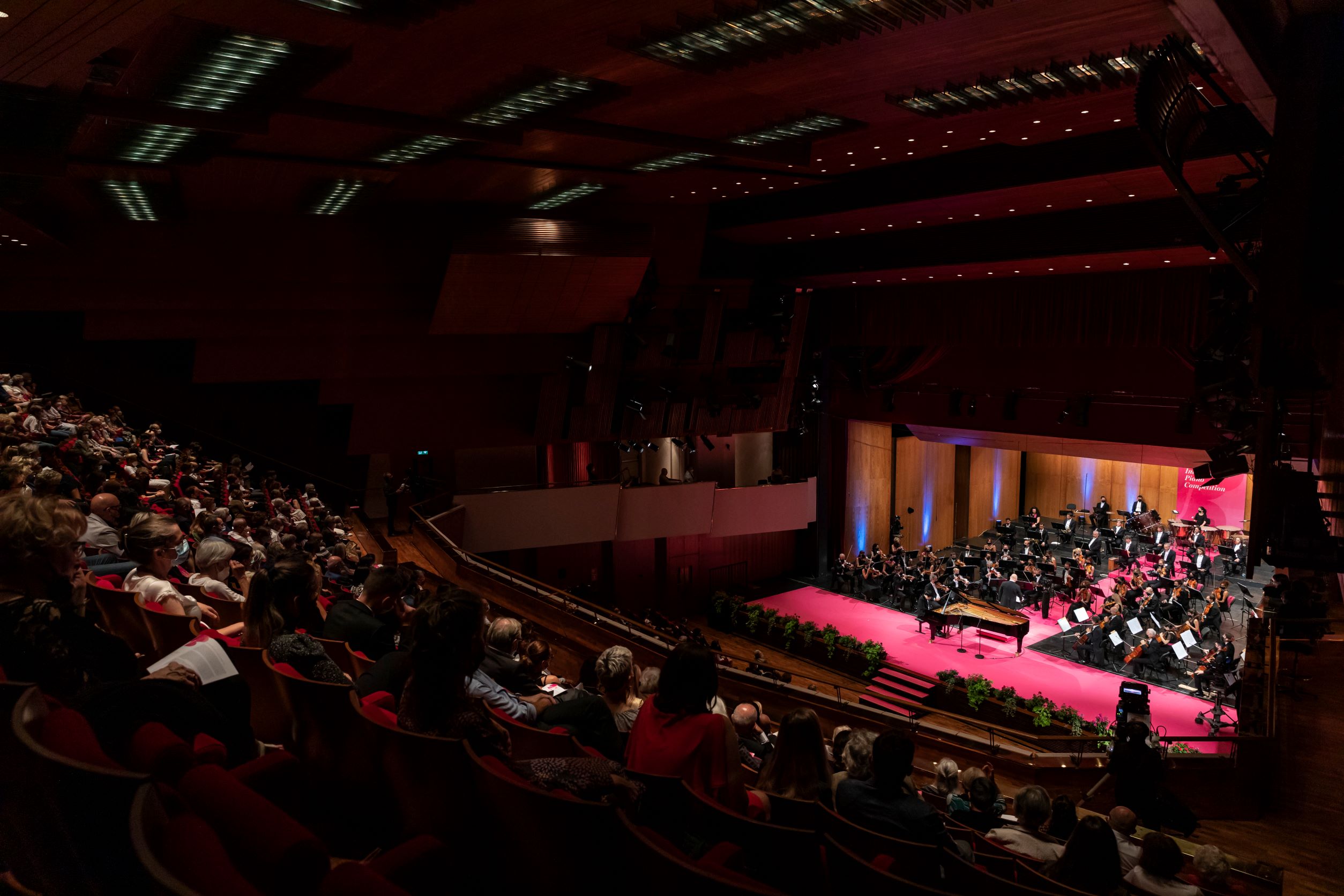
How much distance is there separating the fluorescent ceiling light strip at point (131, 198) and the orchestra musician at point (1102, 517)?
15373 mm

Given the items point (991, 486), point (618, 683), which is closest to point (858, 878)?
point (618, 683)

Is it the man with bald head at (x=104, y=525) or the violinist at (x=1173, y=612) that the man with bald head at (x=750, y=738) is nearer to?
the man with bald head at (x=104, y=525)

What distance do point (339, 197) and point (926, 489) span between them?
13902 millimetres

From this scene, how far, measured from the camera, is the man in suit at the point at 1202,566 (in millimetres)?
13430

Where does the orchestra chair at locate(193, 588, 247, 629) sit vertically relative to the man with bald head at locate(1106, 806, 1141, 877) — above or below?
above

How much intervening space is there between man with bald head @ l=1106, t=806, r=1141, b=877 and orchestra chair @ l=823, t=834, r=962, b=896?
223 centimetres

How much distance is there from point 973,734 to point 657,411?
6.90m

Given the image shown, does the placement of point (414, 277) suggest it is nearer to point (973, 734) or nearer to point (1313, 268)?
point (973, 734)

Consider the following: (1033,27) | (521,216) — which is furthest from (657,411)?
(1033,27)

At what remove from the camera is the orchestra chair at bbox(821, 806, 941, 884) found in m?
2.22

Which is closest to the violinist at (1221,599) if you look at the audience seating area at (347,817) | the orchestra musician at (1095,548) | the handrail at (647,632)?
the orchestra musician at (1095,548)

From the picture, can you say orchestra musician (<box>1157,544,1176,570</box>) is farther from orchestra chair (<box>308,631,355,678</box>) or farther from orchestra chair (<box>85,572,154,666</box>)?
orchestra chair (<box>85,572,154,666</box>)

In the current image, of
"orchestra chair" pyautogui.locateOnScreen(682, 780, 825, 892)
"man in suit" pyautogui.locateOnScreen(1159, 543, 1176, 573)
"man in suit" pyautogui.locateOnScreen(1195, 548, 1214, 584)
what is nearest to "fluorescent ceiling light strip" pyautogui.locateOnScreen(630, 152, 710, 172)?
"orchestra chair" pyautogui.locateOnScreen(682, 780, 825, 892)

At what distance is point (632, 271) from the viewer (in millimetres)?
12156
